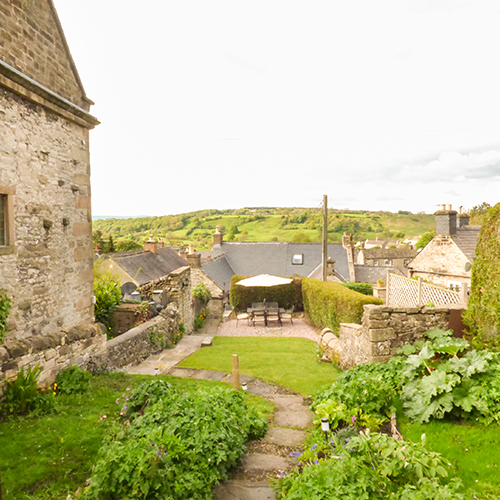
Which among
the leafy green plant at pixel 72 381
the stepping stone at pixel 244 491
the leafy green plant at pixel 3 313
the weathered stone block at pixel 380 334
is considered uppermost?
the leafy green plant at pixel 3 313

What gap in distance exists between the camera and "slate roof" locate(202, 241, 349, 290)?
29.6 metres

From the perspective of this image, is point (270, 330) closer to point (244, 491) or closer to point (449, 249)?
point (449, 249)

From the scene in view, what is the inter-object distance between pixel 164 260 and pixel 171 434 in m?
25.4

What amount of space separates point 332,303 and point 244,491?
11317 millimetres

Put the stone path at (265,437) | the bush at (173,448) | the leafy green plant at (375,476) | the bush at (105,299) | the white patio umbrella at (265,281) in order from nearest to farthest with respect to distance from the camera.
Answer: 1. the leafy green plant at (375,476)
2. the bush at (173,448)
3. the stone path at (265,437)
4. the bush at (105,299)
5. the white patio umbrella at (265,281)

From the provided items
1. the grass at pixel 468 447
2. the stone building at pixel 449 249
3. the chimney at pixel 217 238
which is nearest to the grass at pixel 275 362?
the grass at pixel 468 447

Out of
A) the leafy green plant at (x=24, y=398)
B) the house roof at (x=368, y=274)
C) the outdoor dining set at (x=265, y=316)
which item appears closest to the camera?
the leafy green plant at (x=24, y=398)

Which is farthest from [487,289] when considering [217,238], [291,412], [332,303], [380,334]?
[217,238]

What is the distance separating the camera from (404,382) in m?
5.75

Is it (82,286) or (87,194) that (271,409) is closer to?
(82,286)

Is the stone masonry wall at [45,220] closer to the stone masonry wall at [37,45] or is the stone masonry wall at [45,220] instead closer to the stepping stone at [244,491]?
the stone masonry wall at [37,45]

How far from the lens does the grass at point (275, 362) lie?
28.6ft

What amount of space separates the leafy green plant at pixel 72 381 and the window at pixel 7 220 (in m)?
2.60

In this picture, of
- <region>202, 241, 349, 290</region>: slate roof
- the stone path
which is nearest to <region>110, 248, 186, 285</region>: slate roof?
<region>202, 241, 349, 290</region>: slate roof
